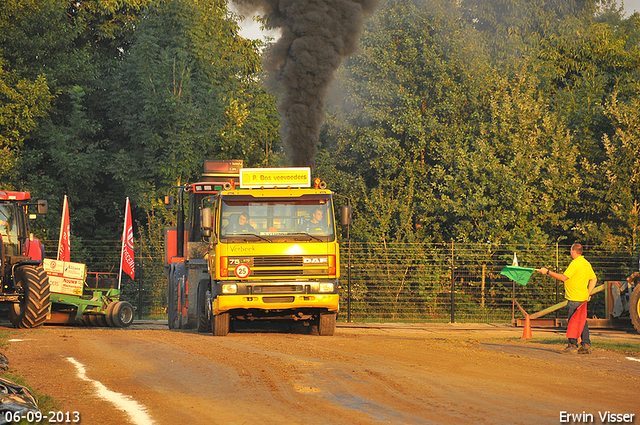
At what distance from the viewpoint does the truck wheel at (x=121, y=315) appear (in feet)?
70.5

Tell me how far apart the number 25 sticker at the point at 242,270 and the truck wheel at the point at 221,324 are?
1.35 m

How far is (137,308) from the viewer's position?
91.1 ft

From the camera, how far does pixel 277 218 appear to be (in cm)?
1591

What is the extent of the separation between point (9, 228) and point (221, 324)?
726cm

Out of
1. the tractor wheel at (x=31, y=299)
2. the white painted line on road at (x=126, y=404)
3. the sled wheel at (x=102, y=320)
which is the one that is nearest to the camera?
the white painted line on road at (x=126, y=404)

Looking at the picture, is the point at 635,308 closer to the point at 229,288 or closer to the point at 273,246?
the point at 273,246

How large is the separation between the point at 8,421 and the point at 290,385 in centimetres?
367

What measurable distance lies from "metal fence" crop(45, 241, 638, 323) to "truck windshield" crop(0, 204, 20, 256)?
6.14 m

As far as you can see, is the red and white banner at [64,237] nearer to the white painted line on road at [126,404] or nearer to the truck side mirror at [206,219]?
the truck side mirror at [206,219]

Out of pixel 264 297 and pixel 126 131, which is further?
pixel 126 131

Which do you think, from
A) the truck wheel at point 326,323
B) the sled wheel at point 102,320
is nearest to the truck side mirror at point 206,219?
the truck wheel at point 326,323

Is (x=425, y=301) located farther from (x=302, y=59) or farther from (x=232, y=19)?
(x=232, y=19)

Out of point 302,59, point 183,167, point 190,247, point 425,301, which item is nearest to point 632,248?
point 425,301

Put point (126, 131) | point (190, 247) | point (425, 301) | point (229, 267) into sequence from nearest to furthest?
point (229, 267) < point (190, 247) < point (425, 301) < point (126, 131)
